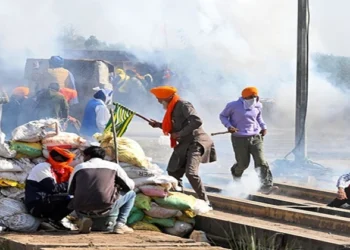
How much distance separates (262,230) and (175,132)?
2.21 m

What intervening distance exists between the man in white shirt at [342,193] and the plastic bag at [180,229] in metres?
2.20

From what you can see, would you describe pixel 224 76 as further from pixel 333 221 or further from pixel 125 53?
pixel 333 221

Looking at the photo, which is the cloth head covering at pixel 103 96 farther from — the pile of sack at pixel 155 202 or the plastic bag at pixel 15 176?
the plastic bag at pixel 15 176

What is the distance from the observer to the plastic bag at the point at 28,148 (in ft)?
36.7

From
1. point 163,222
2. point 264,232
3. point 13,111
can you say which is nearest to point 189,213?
point 163,222

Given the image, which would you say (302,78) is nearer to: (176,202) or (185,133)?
(185,133)

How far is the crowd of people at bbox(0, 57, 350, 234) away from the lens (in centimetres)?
1045

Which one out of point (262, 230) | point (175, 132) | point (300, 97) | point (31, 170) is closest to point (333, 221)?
point (262, 230)

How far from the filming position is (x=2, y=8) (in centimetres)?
2766

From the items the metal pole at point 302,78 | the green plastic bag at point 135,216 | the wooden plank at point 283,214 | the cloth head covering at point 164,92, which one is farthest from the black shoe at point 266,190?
the metal pole at point 302,78

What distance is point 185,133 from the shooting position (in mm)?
12070

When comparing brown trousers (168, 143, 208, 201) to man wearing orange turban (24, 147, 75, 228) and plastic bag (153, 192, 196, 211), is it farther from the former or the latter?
man wearing orange turban (24, 147, 75, 228)

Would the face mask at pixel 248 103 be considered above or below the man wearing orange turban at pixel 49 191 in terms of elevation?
above

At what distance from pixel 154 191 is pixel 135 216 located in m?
0.36
